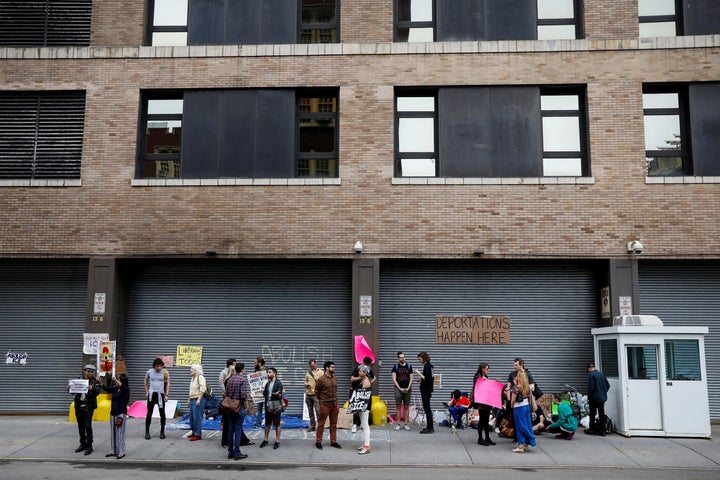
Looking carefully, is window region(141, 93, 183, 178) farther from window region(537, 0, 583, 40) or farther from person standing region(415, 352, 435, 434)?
window region(537, 0, 583, 40)

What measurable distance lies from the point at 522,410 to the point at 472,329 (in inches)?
190

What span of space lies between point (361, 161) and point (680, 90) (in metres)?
8.62

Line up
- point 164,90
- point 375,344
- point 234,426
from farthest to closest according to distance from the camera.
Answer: point 164,90, point 375,344, point 234,426

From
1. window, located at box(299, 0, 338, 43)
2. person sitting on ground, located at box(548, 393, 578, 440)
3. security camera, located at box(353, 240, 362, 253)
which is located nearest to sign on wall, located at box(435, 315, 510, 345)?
security camera, located at box(353, 240, 362, 253)

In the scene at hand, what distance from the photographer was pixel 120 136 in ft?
58.9

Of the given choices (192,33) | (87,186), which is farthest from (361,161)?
(87,186)

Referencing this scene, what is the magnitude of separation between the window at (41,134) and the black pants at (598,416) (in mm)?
14102

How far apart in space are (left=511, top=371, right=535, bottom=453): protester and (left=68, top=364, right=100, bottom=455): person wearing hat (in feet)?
26.1

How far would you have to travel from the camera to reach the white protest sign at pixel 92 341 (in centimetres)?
1700

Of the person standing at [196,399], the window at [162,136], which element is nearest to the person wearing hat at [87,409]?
the person standing at [196,399]

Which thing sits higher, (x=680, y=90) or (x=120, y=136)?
(x=680, y=90)

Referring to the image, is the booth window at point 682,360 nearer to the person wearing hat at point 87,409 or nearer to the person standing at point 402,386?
the person standing at point 402,386

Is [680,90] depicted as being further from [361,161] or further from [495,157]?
[361,161]

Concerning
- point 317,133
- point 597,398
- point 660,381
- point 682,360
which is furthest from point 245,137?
point 682,360
